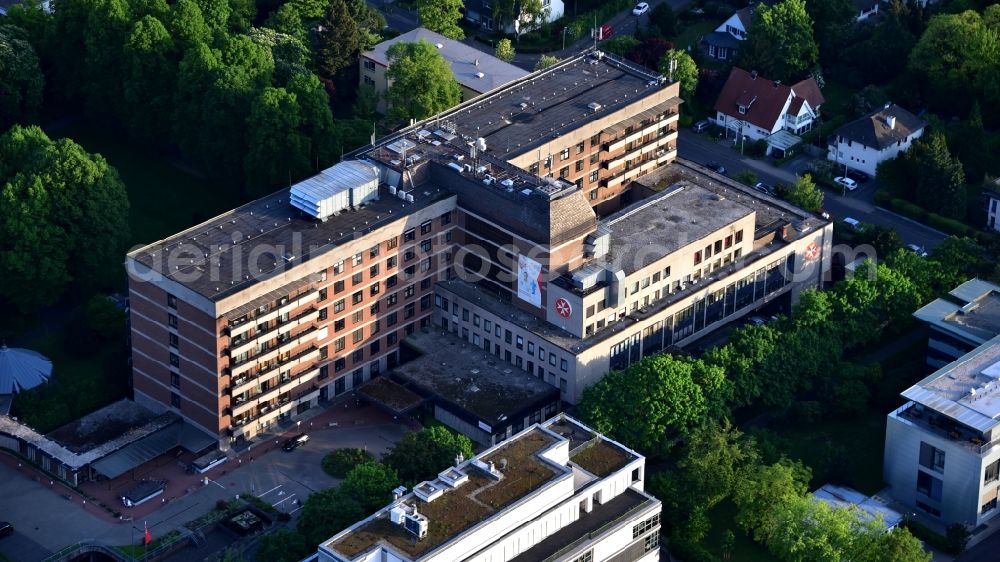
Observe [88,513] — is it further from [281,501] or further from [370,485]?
[370,485]

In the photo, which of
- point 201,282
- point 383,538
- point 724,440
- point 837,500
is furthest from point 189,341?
point 837,500

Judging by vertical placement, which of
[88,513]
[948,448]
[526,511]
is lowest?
[88,513]

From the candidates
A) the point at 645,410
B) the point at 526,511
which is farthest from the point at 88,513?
the point at 645,410

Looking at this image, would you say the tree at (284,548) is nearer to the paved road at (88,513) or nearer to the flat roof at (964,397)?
the paved road at (88,513)

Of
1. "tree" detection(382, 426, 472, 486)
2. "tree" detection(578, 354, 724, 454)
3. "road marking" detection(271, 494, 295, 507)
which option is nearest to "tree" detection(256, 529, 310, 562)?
"road marking" detection(271, 494, 295, 507)

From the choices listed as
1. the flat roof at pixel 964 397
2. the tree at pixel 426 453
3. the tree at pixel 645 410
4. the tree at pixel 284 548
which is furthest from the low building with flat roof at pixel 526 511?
the flat roof at pixel 964 397

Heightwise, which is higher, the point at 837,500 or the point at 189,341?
the point at 189,341

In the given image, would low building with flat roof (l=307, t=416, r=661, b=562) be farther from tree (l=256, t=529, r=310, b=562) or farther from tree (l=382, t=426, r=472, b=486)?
tree (l=256, t=529, r=310, b=562)

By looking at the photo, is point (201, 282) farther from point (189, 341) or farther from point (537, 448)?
point (537, 448)
